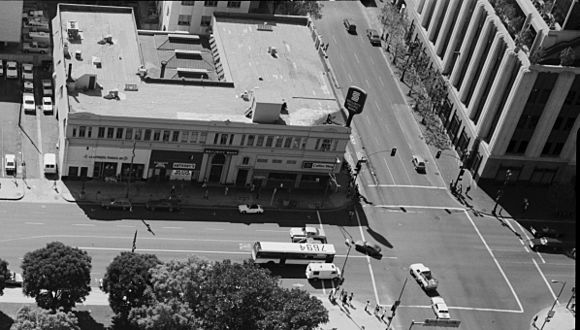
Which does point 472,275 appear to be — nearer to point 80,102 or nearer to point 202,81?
point 202,81

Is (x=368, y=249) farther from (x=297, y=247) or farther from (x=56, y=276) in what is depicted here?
(x=56, y=276)

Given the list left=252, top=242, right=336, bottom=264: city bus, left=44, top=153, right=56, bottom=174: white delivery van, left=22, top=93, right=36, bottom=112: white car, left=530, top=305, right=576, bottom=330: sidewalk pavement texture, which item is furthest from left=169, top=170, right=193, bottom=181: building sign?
left=530, top=305, right=576, bottom=330: sidewalk pavement texture

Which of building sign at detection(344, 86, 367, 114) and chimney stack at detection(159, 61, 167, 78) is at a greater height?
building sign at detection(344, 86, 367, 114)

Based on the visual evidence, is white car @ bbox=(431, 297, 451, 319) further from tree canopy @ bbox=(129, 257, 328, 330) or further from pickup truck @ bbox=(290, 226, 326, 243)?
tree canopy @ bbox=(129, 257, 328, 330)

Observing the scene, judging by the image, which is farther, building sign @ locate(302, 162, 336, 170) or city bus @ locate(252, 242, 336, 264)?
building sign @ locate(302, 162, 336, 170)

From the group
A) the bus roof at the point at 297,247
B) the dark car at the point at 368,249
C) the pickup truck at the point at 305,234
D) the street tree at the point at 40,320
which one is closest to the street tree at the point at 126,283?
the street tree at the point at 40,320

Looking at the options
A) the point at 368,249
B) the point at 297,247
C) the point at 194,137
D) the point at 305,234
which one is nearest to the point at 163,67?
the point at 194,137
